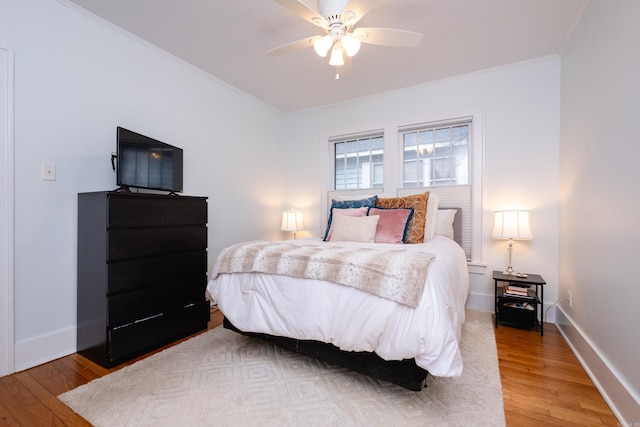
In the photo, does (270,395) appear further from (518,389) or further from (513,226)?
(513,226)

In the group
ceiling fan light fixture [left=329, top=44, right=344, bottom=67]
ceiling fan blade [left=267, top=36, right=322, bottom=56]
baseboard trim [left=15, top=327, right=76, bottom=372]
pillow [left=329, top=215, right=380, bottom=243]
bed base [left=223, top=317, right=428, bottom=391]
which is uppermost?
ceiling fan blade [left=267, top=36, right=322, bottom=56]

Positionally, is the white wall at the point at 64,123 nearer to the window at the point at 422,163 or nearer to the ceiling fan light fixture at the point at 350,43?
the ceiling fan light fixture at the point at 350,43

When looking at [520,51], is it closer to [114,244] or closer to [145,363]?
[114,244]

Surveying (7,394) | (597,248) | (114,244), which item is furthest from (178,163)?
(597,248)

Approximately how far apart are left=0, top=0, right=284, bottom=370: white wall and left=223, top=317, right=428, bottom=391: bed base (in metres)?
1.59

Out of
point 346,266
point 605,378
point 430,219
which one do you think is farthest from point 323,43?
point 605,378

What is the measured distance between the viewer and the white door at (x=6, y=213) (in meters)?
1.79

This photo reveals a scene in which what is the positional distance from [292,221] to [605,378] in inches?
127

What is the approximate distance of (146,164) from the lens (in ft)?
7.52

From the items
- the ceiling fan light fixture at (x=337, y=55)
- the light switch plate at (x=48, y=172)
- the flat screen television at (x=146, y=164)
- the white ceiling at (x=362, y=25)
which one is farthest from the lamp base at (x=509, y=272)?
Result: the light switch plate at (x=48, y=172)

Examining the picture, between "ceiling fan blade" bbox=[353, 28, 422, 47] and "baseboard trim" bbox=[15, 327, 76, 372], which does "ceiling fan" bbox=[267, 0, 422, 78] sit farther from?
"baseboard trim" bbox=[15, 327, 76, 372]

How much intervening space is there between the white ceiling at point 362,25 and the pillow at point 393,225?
5.00 ft

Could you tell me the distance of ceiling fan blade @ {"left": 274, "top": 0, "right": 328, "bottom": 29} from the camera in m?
1.65

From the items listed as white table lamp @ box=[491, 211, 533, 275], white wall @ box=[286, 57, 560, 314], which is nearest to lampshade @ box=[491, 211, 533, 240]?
white table lamp @ box=[491, 211, 533, 275]
